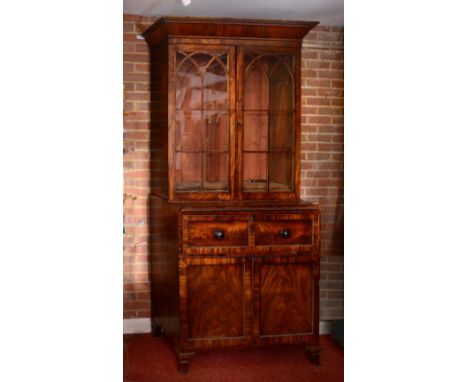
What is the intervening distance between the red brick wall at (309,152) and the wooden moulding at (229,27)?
1.61 feet

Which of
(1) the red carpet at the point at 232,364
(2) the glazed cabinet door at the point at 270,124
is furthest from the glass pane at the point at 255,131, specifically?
(1) the red carpet at the point at 232,364

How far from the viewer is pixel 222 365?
364 centimetres

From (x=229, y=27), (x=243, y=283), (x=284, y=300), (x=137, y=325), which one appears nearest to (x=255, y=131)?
(x=229, y=27)

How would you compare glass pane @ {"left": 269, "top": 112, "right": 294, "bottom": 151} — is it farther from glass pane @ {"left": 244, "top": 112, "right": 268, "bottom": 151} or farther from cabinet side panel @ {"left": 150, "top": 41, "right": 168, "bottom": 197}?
cabinet side panel @ {"left": 150, "top": 41, "right": 168, "bottom": 197}

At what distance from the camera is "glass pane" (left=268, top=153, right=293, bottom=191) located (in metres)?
3.70

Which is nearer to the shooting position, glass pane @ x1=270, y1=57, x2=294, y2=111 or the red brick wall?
glass pane @ x1=270, y1=57, x2=294, y2=111

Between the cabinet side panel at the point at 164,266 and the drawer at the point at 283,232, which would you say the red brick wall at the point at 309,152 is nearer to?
the cabinet side panel at the point at 164,266

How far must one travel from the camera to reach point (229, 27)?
348cm

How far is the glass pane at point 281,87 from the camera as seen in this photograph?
12.1 ft

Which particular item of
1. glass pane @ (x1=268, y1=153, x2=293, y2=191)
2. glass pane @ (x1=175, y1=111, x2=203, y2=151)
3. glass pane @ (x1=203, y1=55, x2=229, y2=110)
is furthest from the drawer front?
glass pane @ (x1=203, y1=55, x2=229, y2=110)

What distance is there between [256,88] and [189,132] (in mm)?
509
